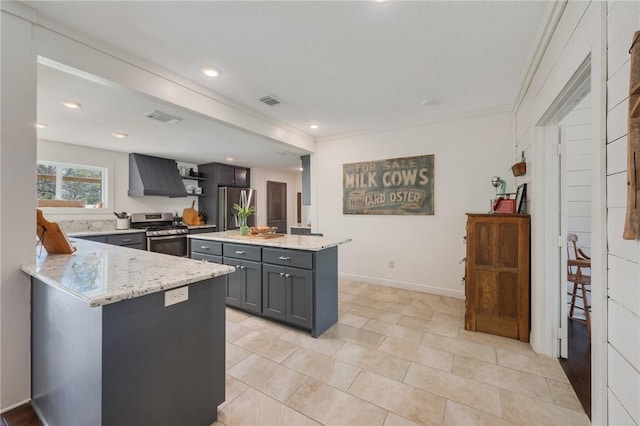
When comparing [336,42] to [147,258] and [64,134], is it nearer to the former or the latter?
[147,258]

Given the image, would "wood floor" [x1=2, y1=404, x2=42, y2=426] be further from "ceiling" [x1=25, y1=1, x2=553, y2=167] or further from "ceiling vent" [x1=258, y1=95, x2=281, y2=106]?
"ceiling vent" [x1=258, y1=95, x2=281, y2=106]

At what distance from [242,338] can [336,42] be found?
106 inches

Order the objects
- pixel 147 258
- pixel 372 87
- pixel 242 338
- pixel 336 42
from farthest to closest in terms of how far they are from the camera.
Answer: pixel 372 87 → pixel 242 338 → pixel 336 42 → pixel 147 258

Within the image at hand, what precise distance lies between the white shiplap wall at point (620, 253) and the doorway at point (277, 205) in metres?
6.82

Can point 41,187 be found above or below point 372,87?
below

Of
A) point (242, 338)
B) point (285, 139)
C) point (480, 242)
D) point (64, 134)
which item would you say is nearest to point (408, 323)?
point (480, 242)

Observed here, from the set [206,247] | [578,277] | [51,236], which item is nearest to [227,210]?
[206,247]

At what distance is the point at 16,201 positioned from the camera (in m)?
1.58

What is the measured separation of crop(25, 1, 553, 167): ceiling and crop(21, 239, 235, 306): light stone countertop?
1.53 m

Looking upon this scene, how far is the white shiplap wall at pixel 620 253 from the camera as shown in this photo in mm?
986

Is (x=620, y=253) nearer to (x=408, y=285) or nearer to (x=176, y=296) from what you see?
(x=176, y=296)

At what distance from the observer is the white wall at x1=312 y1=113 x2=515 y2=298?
3.40 m

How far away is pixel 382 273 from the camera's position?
4133 mm

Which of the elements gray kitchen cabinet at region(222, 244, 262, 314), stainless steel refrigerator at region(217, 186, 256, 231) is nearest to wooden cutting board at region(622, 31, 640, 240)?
gray kitchen cabinet at region(222, 244, 262, 314)
